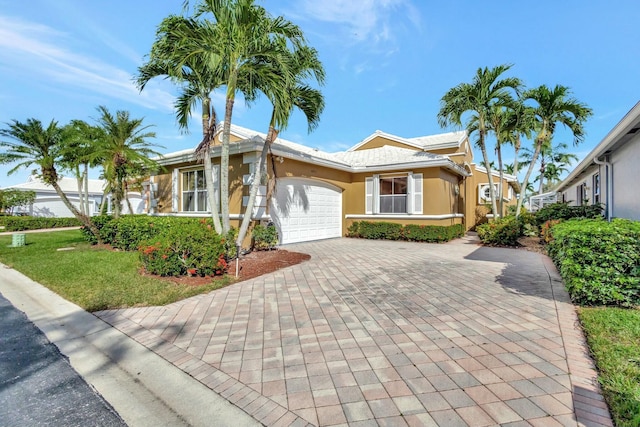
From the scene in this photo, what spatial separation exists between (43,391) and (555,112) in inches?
633

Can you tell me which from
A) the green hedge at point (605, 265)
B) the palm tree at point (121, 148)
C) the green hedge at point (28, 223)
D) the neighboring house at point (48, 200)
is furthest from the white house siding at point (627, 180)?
the neighboring house at point (48, 200)

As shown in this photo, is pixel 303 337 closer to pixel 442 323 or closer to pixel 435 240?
pixel 442 323

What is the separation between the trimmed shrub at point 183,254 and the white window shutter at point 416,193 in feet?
30.3

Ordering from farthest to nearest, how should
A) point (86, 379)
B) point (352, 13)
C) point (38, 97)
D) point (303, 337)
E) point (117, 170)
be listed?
point (117, 170) → point (38, 97) → point (352, 13) → point (303, 337) → point (86, 379)

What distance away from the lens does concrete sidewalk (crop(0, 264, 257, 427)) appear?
2242mm

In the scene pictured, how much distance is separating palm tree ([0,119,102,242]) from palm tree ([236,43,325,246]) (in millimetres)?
7609

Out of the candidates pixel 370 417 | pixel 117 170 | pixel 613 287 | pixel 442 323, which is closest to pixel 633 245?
pixel 613 287

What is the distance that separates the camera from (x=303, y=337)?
3498mm

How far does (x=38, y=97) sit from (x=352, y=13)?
36.0 ft

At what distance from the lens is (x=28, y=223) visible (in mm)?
19078

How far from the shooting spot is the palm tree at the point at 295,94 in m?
6.89

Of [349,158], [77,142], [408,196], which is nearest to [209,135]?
[77,142]

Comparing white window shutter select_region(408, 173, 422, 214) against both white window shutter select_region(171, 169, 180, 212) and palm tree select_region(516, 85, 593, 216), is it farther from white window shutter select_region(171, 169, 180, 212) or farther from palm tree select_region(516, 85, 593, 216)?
white window shutter select_region(171, 169, 180, 212)

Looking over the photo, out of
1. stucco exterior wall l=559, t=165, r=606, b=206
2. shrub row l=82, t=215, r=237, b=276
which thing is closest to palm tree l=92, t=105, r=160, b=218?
shrub row l=82, t=215, r=237, b=276
